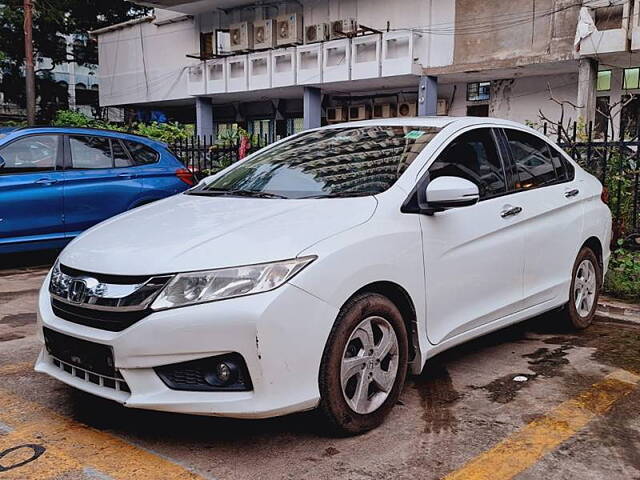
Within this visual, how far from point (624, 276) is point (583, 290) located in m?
1.75

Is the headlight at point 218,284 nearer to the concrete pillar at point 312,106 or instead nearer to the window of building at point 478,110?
the window of building at point 478,110

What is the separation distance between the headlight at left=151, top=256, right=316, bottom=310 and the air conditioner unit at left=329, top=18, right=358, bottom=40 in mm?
20288

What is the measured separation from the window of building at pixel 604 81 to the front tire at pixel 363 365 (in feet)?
62.4

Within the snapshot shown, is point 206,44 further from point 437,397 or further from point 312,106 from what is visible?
point 437,397

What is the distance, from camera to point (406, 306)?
3303 millimetres

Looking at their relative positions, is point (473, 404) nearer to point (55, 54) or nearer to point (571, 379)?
point (571, 379)

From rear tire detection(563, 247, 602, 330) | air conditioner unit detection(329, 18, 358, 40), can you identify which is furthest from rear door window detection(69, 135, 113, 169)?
air conditioner unit detection(329, 18, 358, 40)

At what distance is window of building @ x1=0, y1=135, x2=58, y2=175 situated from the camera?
6.87 metres

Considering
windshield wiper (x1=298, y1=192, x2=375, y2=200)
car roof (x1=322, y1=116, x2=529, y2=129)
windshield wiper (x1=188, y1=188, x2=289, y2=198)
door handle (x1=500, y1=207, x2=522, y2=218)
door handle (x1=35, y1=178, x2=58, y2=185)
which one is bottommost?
door handle (x1=500, y1=207, x2=522, y2=218)

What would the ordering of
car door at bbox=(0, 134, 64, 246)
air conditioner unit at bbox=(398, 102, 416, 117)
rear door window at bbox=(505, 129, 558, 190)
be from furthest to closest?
1. air conditioner unit at bbox=(398, 102, 416, 117)
2. car door at bbox=(0, 134, 64, 246)
3. rear door window at bbox=(505, 129, 558, 190)

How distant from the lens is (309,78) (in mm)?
23156

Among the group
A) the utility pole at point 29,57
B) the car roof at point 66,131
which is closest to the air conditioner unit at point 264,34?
the utility pole at point 29,57

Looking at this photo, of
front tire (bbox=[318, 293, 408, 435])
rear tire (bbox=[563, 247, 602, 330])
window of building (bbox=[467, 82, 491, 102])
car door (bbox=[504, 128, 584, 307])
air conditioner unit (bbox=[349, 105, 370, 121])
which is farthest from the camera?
air conditioner unit (bbox=[349, 105, 370, 121])

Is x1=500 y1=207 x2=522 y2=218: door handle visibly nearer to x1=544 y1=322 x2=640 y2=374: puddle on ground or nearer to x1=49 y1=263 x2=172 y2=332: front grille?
x1=544 y1=322 x2=640 y2=374: puddle on ground
